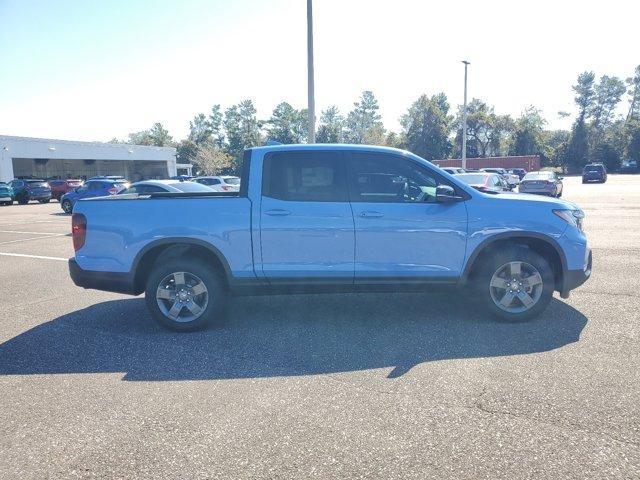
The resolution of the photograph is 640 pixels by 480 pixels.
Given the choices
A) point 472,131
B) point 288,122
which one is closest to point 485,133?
point 472,131

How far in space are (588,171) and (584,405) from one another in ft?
148

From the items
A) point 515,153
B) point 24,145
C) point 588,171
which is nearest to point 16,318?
point 24,145

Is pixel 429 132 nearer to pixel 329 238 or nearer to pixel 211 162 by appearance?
pixel 211 162

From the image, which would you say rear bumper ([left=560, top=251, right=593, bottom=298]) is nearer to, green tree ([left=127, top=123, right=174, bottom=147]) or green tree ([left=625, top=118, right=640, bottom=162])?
green tree ([left=625, top=118, right=640, bottom=162])

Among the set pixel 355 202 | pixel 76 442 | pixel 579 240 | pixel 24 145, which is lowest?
pixel 76 442

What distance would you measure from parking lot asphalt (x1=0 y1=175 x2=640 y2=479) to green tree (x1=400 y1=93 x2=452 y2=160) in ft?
229

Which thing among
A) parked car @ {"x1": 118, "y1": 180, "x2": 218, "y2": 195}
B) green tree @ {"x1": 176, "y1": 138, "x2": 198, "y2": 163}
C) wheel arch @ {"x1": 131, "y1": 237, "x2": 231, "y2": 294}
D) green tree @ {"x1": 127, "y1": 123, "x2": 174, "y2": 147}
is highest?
green tree @ {"x1": 127, "y1": 123, "x2": 174, "y2": 147}

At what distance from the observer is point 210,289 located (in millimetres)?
4992

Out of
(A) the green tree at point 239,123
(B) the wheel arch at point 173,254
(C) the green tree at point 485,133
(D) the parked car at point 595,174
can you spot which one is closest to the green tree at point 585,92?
(C) the green tree at point 485,133

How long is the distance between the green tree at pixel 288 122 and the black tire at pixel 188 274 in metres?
93.8

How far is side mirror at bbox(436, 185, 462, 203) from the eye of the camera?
479cm

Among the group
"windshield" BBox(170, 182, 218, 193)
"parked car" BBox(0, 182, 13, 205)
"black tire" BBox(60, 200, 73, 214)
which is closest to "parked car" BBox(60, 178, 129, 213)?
"black tire" BBox(60, 200, 73, 214)

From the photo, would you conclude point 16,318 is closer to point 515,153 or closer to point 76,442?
point 76,442

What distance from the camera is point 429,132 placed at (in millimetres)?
72750
